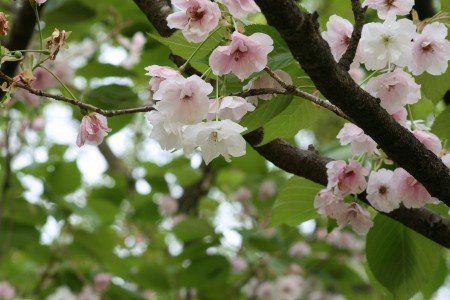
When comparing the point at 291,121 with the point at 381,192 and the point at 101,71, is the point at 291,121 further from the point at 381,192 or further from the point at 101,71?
the point at 101,71

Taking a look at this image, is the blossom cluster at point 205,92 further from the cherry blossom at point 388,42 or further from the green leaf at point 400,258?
the green leaf at point 400,258

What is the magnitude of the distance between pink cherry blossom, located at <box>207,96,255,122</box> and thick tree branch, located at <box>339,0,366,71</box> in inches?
5.0

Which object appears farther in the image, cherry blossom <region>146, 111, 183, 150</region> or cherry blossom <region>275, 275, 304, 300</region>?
cherry blossom <region>275, 275, 304, 300</region>

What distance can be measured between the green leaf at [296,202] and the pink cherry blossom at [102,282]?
4.79ft

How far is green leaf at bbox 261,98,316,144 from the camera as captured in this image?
0.93 metres

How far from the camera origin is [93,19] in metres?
2.06

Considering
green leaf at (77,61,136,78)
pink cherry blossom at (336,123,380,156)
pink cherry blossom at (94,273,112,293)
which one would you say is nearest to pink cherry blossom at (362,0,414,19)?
pink cherry blossom at (336,123,380,156)

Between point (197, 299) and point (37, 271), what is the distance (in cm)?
80

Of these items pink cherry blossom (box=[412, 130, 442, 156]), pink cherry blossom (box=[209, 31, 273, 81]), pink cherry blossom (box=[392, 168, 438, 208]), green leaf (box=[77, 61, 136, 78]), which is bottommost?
green leaf (box=[77, 61, 136, 78])

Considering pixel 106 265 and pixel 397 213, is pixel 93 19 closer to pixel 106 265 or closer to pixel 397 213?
pixel 106 265

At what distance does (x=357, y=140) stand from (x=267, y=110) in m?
0.15

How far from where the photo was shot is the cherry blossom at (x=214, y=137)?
2.49 feet

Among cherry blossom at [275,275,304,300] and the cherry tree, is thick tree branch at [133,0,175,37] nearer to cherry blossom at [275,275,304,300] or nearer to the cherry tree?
the cherry tree

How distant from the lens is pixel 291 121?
3.14 feet
